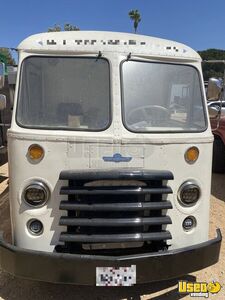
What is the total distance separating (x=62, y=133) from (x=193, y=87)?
1439 mm

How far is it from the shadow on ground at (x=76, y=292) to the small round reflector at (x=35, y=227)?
0.75 m

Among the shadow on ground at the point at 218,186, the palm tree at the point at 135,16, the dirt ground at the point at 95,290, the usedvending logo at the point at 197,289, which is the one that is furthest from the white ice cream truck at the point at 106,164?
the palm tree at the point at 135,16

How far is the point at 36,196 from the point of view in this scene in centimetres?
302

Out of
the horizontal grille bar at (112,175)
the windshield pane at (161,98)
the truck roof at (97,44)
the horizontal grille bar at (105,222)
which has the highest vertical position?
the truck roof at (97,44)

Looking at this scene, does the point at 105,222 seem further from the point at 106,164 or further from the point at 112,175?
the point at 106,164

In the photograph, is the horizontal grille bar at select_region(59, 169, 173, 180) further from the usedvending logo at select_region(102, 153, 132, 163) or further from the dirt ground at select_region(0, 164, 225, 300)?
the dirt ground at select_region(0, 164, 225, 300)

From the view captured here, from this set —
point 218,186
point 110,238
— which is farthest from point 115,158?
point 218,186

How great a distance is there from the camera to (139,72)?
3.25 metres

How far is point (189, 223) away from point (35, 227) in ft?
4.74

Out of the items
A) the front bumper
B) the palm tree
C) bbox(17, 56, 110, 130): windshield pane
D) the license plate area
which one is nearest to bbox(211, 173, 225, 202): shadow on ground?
the front bumper

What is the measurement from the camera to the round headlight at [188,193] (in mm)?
3166

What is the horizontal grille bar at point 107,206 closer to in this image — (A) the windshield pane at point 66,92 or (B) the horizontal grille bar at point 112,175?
(B) the horizontal grille bar at point 112,175

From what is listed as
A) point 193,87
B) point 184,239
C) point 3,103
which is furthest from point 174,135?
point 3,103

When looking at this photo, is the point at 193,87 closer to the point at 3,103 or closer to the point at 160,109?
the point at 160,109
